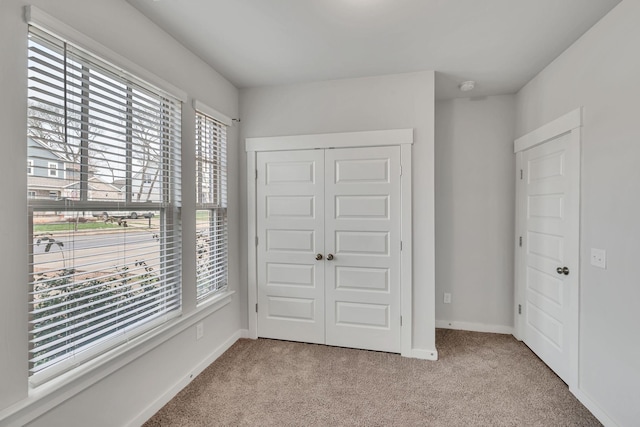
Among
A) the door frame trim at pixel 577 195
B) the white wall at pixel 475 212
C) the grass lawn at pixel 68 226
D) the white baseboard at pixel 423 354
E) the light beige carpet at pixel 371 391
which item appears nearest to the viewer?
the grass lawn at pixel 68 226

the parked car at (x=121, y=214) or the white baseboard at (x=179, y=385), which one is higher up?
the parked car at (x=121, y=214)

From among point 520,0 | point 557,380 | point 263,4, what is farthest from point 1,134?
point 557,380

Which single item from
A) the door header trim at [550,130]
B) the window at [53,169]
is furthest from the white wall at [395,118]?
the window at [53,169]

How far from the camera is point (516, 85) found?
9.58ft

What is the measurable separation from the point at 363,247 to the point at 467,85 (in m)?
1.87

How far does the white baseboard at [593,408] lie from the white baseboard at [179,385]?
2782 millimetres

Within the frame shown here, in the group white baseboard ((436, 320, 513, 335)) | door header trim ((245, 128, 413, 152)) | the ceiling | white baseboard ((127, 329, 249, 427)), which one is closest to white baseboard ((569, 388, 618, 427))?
white baseboard ((436, 320, 513, 335))

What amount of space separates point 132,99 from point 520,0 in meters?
2.42

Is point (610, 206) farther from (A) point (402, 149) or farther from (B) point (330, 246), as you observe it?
(B) point (330, 246)

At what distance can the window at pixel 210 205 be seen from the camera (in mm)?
2479

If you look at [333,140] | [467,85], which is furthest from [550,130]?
[333,140]

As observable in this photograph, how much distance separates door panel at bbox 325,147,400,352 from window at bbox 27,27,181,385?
1.40 m

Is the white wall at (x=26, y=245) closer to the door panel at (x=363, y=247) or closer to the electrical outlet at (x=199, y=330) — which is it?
the electrical outlet at (x=199, y=330)

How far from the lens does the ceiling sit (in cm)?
180
